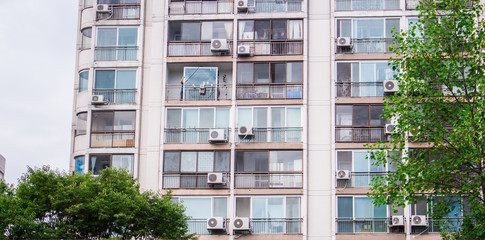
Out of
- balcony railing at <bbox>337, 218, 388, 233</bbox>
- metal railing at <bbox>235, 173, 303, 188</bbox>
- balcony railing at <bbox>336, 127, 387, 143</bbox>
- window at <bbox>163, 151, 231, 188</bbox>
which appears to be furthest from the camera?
balcony railing at <bbox>336, 127, 387, 143</bbox>

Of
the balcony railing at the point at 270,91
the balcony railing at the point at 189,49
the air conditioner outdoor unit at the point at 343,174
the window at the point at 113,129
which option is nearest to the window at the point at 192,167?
the window at the point at 113,129

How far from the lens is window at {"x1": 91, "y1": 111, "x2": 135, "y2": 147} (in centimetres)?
4516

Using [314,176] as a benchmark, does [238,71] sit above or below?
above

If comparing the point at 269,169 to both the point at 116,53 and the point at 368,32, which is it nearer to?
the point at 368,32

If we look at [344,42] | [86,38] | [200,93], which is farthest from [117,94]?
[344,42]

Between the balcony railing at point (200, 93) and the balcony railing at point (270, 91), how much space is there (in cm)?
84

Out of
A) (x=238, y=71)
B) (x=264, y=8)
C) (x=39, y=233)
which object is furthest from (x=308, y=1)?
(x=39, y=233)

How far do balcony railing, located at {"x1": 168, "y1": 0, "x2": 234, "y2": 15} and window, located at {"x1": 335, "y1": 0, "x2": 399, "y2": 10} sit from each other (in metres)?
6.02

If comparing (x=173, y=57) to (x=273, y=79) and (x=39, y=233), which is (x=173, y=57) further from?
(x=39, y=233)

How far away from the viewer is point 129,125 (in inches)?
1791

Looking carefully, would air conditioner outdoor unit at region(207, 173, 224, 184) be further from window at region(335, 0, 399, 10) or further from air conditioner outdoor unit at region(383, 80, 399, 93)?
window at region(335, 0, 399, 10)

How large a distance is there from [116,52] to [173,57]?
126 inches

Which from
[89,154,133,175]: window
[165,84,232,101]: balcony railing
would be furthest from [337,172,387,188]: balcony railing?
[89,154,133,175]: window

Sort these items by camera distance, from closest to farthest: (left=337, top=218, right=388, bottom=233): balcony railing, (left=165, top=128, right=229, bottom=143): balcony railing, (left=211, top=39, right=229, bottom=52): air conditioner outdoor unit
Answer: (left=337, top=218, right=388, bottom=233): balcony railing
(left=165, top=128, right=229, bottom=143): balcony railing
(left=211, top=39, right=229, bottom=52): air conditioner outdoor unit
